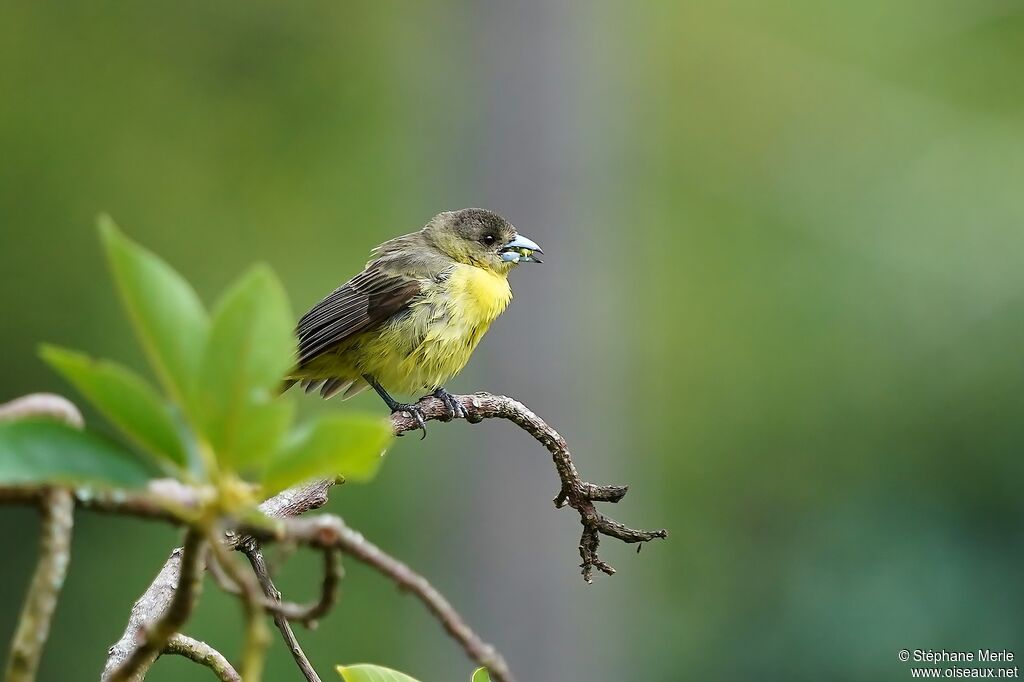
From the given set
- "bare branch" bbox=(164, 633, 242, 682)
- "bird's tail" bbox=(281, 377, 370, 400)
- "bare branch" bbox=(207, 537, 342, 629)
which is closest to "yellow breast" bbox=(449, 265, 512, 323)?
"bird's tail" bbox=(281, 377, 370, 400)

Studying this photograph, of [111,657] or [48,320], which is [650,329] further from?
[111,657]

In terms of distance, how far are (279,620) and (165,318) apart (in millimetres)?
851

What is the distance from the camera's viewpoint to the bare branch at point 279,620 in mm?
1552

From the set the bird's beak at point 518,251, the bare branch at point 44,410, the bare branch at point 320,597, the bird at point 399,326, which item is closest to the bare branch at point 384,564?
the bare branch at point 320,597

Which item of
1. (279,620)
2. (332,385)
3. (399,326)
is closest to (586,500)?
(279,620)

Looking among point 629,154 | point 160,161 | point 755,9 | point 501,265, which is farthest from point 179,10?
point 501,265

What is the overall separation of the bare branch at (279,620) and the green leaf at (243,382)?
49 cm

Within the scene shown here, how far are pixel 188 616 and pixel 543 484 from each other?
8.34m

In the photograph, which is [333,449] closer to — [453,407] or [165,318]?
[165,318]

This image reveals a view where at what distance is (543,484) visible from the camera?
9.21 metres

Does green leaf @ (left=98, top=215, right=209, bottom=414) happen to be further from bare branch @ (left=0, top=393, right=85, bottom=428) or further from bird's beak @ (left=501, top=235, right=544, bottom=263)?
bird's beak @ (left=501, top=235, right=544, bottom=263)

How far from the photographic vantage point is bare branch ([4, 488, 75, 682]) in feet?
2.82

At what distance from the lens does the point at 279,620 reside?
1688mm

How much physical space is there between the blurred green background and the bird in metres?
3.87
